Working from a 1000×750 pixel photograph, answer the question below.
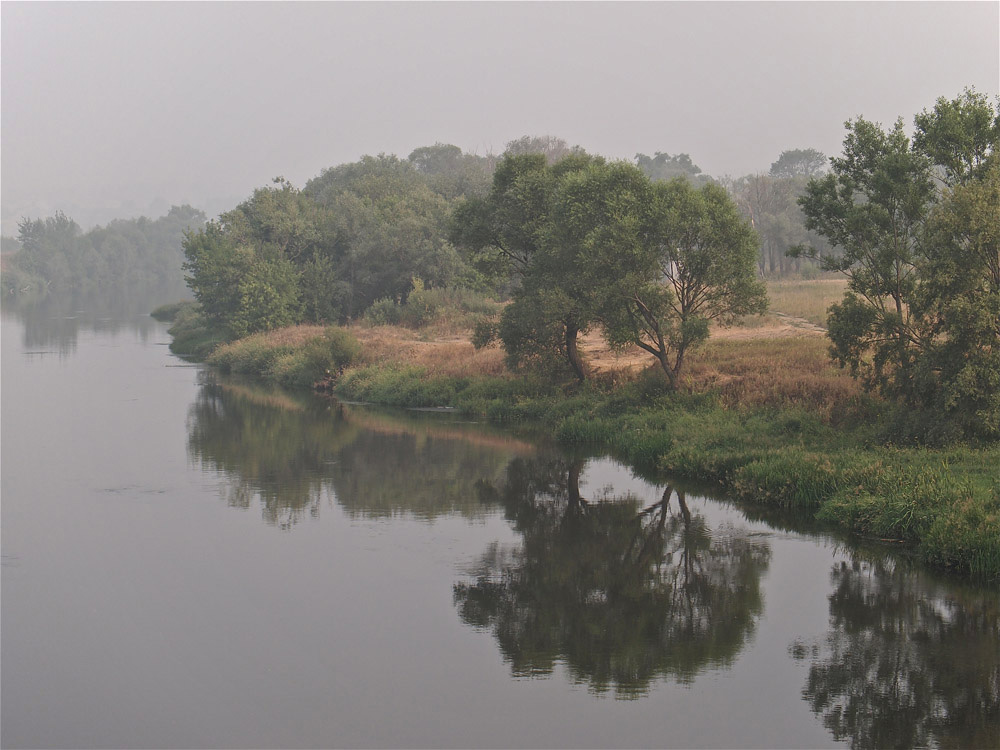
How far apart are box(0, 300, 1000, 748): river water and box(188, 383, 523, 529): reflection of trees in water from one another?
0.15m

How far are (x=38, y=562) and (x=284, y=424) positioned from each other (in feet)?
49.3

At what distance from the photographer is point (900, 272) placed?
2212 cm

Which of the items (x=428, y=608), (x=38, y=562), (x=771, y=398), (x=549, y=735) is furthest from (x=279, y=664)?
(x=771, y=398)

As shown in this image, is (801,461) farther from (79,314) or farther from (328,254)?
(79,314)

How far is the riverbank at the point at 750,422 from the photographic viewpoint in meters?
16.3

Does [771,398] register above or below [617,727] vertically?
above

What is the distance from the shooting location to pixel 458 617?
14.3 meters

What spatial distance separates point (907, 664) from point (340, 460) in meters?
16.8

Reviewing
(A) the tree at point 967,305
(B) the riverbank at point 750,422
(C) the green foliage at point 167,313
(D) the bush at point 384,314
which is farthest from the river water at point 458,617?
(C) the green foliage at point 167,313

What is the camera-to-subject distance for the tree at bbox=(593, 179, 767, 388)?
2573 centimetres

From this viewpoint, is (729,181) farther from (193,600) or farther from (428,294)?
(193,600)

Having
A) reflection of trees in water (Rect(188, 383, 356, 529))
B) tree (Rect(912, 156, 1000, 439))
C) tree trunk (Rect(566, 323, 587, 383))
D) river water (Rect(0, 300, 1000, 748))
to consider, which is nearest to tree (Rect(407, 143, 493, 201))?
reflection of trees in water (Rect(188, 383, 356, 529))

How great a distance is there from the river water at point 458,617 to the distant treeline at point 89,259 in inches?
5243

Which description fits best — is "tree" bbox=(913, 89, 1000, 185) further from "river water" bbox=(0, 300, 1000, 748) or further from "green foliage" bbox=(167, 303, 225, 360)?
"green foliage" bbox=(167, 303, 225, 360)
